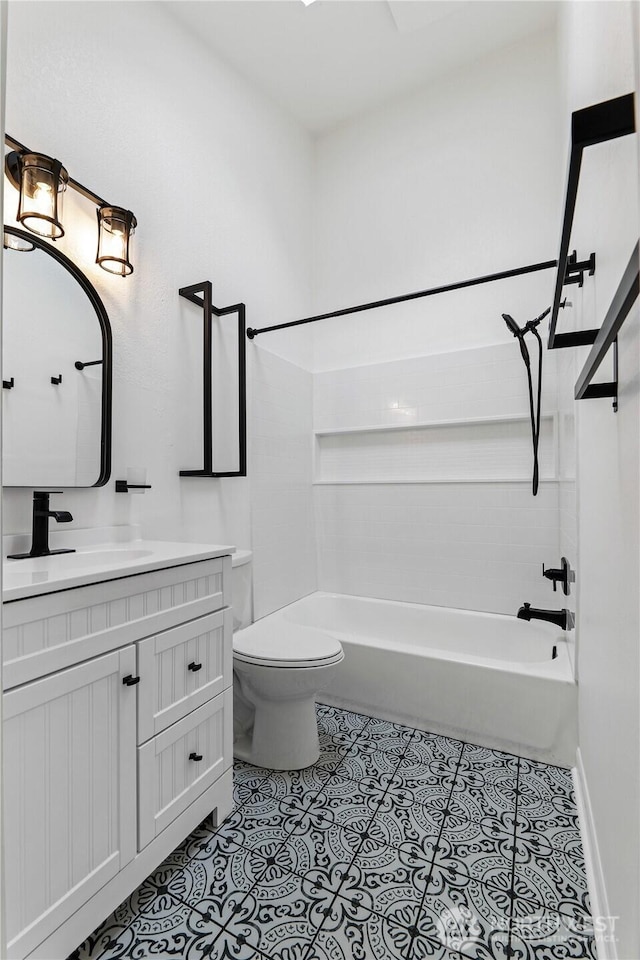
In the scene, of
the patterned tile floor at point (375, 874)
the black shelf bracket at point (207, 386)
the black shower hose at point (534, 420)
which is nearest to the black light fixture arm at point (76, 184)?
the black shelf bracket at point (207, 386)

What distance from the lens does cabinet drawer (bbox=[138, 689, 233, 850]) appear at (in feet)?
4.14

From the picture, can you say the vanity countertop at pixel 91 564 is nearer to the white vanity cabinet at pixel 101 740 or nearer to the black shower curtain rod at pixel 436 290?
the white vanity cabinet at pixel 101 740

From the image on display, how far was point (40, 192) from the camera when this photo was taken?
144 centimetres

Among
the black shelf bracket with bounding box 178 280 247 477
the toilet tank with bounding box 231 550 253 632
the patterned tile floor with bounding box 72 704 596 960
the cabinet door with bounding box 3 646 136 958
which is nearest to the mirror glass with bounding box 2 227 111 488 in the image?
the black shelf bracket with bounding box 178 280 247 477

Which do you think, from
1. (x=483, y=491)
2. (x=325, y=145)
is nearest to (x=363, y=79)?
(x=325, y=145)

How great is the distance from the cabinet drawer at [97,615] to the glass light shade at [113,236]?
1.09 metres

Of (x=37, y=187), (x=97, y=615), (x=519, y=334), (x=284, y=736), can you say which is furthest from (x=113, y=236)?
(x=284, y=736)

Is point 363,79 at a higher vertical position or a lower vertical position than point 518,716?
higher

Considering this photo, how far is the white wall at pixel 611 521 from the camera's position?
0.83 metres

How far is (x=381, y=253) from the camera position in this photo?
2.96 metres

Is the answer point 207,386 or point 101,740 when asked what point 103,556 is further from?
point 207,386

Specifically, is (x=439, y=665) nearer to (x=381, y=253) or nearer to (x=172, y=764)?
(x=172, y=764)

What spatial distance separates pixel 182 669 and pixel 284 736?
69cm

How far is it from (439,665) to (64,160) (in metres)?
Result: 2.33
